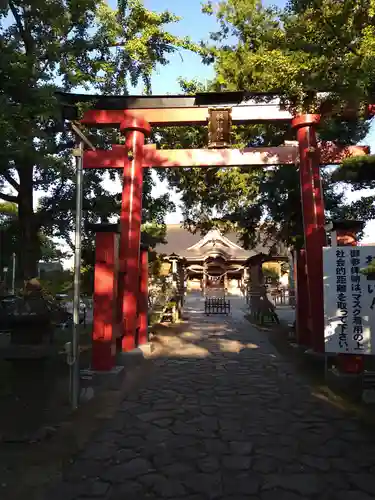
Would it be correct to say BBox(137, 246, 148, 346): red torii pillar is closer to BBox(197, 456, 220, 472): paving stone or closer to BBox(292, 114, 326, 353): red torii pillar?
BBox(292, 114, 326, 353): red torii pillar

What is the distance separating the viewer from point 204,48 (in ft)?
43.0

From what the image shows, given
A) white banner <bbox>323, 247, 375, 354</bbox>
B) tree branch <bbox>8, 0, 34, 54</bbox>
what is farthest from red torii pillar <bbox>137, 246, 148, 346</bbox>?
tree branch <bbox>8, 0, 34, 54</bbox>

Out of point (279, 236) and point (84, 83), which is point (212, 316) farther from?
point (84, 83)

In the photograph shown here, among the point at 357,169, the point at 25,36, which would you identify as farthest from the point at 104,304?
the point at 25,36

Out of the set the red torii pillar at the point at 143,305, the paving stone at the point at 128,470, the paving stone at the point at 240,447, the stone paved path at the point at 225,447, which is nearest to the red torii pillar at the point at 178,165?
the red torii pillar at the point at 143,305

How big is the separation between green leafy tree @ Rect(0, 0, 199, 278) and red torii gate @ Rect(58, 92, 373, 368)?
4.07 feet

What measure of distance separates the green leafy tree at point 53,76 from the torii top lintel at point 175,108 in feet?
2.79

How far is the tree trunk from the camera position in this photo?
10.1 metres

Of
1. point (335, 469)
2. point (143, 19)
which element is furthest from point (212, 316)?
point (335, 469)

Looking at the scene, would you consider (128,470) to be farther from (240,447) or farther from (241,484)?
(240,447)

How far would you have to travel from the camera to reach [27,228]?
1022 cm

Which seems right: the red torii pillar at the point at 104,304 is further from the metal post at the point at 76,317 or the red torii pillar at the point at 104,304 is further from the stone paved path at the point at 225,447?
the metal post at the point at 76,317

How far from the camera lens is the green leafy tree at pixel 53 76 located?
6970 mm

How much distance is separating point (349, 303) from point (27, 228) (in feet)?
24.6
